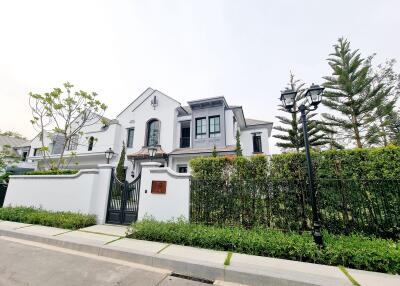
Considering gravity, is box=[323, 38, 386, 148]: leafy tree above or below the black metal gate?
above

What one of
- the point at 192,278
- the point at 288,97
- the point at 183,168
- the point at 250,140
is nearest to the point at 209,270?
the point at 192,278

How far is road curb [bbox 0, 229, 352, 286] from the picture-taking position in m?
2.94

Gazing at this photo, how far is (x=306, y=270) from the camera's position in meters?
3.29

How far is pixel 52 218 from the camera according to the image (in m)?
6.31

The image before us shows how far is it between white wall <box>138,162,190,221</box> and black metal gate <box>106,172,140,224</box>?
36 cm

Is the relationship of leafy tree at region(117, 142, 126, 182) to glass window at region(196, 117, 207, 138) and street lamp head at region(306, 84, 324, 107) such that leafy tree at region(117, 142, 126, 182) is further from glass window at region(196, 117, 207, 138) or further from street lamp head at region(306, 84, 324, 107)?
street lamp head at region(306, 84, 324, 107)

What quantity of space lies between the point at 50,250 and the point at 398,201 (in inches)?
345

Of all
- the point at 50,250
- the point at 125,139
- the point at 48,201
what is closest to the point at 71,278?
the point at 50,250

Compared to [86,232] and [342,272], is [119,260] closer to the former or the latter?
[86,232]

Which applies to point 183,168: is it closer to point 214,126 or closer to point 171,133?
point 171,133

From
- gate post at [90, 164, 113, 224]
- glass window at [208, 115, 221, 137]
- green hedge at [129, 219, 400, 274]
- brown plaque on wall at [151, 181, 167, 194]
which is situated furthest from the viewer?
glass window at [208, 115, 221, 137]

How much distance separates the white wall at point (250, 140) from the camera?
54.7ft

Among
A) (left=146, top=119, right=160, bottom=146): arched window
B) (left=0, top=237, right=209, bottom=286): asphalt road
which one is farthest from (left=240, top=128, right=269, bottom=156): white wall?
(left=0, top=237, right=209, bottom=286): asphalt road

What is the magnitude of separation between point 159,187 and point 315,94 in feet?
18.2
